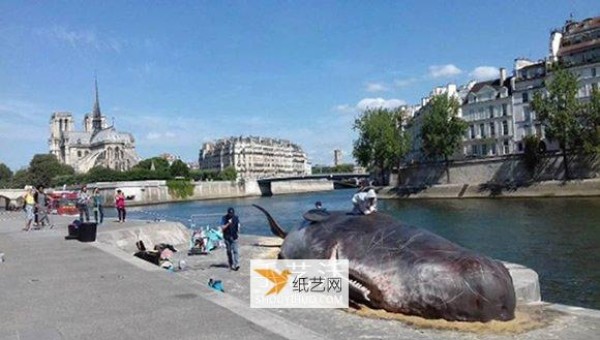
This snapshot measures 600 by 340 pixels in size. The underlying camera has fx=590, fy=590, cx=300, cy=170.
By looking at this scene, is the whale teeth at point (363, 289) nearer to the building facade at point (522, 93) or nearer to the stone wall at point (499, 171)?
the stone wall at point (499, 171)

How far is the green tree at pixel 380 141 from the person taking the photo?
11012cm

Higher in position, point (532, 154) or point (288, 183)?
point (532, 154)

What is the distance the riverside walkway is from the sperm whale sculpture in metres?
0.65

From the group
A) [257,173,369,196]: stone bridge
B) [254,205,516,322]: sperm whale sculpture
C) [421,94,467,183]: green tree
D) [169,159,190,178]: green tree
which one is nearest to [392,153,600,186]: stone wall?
[421,94,467,183]: green tree

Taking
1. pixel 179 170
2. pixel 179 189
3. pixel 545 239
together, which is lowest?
pixel 545 239

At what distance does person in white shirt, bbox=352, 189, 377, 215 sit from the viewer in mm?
15570

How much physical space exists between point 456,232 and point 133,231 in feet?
70.8

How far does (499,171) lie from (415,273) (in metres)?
80.4

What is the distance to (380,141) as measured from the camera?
111 meters

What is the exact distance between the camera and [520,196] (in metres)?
76.0

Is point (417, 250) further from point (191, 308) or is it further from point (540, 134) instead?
point (540, 134)

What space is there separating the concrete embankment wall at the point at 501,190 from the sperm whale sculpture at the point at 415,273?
6319 cm

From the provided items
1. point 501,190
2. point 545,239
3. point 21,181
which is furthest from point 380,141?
point 21,181

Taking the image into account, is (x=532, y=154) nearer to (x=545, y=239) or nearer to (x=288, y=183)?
(x=545, y=239)
